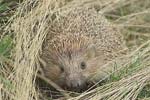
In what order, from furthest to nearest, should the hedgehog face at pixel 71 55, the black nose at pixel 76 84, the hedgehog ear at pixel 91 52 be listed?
the hedgehog ear at pixel 91 52
the hedgehog face at pixel 71 55
the black nose at pixel 76 84

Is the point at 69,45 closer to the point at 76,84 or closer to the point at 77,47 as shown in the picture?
the point at 77,47

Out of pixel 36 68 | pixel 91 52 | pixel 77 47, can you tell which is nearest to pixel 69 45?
pixel 77 47

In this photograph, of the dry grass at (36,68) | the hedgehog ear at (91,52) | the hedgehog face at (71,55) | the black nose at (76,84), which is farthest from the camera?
the hedgehog ear at (91,52)

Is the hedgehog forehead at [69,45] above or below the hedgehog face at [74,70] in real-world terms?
above

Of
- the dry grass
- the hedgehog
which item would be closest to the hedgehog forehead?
the hedgehog

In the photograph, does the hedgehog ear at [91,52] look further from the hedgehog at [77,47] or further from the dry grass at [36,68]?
the dry grass at [36,68]

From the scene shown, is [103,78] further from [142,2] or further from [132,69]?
[142,2]

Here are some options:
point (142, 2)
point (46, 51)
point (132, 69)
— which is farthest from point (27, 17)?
point (142, 2)

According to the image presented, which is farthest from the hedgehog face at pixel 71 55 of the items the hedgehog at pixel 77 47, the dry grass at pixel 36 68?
the dry grass at pixel 36 68

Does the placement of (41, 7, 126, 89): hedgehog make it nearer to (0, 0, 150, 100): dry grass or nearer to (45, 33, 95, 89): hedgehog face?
(45, 33, 95, 89): hedgehog face
